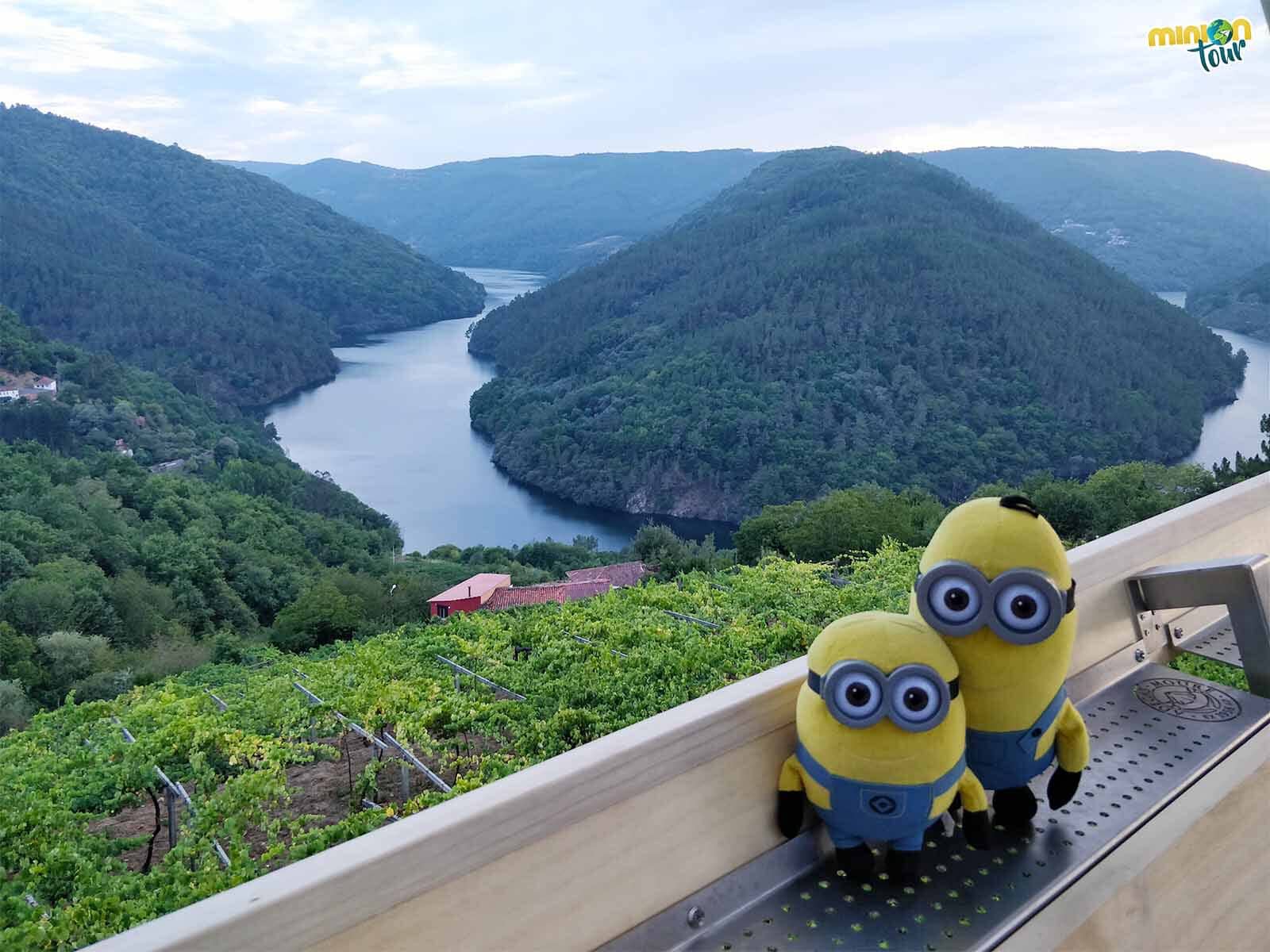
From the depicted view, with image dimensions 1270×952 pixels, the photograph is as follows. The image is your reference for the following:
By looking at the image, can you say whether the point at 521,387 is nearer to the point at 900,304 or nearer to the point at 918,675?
the point at 900,304

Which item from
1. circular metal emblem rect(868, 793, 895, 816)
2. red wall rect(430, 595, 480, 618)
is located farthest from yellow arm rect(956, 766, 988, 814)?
red wall rect(430, 595, 480, 618)

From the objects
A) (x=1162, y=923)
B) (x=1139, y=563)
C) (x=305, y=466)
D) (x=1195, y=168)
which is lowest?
(x=305, y=466)

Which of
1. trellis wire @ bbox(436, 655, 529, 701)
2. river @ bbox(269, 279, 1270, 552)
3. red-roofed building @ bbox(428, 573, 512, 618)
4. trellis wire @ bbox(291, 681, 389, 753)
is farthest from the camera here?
river @ bbox(269, 279, 1270, 552)

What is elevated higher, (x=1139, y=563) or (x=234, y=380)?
(x=1139, y=563)

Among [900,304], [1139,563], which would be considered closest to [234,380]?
[900,304]

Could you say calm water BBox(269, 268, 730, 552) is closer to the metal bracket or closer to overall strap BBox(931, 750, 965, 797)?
the metal bracket

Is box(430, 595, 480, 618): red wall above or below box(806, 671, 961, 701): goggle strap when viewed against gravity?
below
